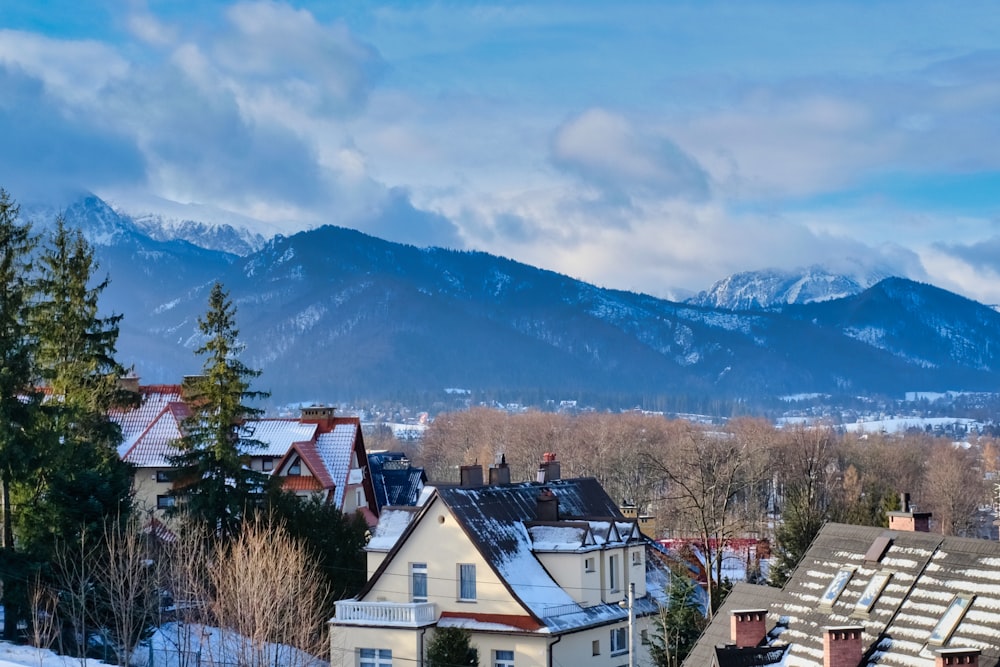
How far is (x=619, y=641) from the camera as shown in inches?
1991

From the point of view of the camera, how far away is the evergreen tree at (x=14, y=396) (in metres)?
46.0

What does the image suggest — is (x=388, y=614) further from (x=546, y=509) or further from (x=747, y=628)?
(x=747, y=628)

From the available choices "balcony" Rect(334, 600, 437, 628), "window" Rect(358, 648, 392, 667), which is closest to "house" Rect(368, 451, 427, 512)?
"balcony" Rect(334, 600, 437, 628)

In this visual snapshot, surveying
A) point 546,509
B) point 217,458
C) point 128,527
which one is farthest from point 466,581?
point 217,458

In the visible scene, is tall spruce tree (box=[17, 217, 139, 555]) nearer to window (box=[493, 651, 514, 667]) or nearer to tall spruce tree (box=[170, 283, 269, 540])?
tall spruce tree (box=[170, 283, 269, 540])

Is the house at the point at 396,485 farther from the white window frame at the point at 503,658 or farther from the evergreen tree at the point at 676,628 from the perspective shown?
the evergreen tree at the point at 676,628

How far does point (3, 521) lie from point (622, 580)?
2263 cm

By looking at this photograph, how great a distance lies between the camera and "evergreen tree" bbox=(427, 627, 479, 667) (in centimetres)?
4575

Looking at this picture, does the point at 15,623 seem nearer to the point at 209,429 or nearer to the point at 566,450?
the point at 209,429

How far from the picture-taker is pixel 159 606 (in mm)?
47375

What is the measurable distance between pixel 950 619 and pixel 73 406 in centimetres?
3351

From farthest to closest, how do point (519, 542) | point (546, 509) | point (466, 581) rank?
point (546, 509)
point (519, 542)
point (466, 581)

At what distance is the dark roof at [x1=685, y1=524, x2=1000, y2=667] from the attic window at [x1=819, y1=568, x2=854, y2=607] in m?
0.04

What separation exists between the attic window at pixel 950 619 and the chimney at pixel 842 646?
1.62 m
